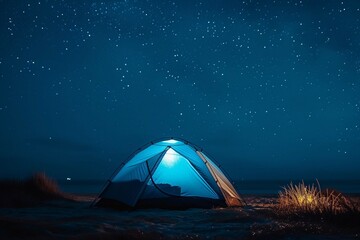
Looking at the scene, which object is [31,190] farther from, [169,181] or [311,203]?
[311,203]

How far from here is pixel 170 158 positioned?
11.6 metres

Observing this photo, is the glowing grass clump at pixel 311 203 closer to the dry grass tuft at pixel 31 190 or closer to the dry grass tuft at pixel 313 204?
the dry grass tuft at pixel 313 204

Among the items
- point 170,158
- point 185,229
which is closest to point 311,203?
point 185,229

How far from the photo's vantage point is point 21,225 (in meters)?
5.05

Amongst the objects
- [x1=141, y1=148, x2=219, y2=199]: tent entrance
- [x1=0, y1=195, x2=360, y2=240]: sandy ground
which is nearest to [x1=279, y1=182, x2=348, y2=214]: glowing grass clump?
[x1=0, y1=195, x2=360, y2=240]: sandy ground

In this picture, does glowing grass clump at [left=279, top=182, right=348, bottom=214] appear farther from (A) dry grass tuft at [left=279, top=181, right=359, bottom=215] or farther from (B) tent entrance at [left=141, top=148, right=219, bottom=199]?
(B) tent entrance at [left=141, top=148, right=219, bottom=199]

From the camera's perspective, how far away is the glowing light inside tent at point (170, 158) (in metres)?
11.5

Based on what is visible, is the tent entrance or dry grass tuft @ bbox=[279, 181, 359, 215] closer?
dry grass tuft @ bbox=[279, 181, 359, 215]

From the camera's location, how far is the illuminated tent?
10.4 metres

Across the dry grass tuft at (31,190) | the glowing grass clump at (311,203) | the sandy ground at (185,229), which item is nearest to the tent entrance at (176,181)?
the glowing grass clump at (311,203)

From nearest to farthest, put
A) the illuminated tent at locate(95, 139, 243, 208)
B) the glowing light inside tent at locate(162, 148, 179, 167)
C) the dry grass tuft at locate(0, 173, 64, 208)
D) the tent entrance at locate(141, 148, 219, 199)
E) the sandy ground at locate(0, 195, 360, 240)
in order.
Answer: the sandy ground at locate(0, 195, 360, 240) → the illuminated tent at locate(95, 139, 243, 208) → the tent entrance at locate(141, 148, 219, 199) → the dry grass tuft at locate(0, 173, 64, 208) → the glowing light inside tent at locate(162, 148, 179, 167)

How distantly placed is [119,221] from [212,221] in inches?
66.5

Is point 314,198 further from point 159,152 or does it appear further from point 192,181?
point 159,152

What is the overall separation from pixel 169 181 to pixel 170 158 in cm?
71
